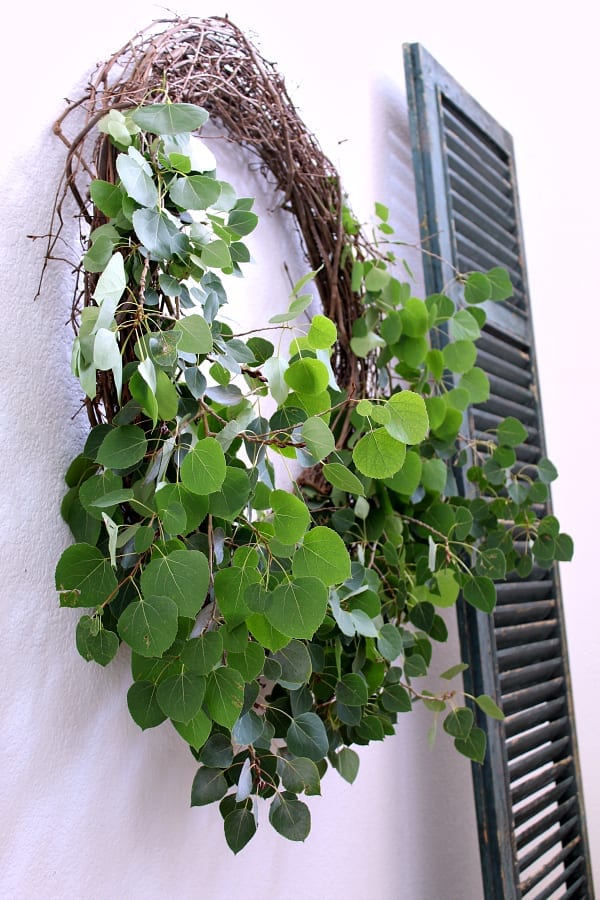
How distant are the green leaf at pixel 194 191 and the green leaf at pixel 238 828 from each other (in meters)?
0.60

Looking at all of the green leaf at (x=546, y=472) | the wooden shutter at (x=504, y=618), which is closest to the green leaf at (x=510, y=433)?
the green leaf at (x=546, y=472)

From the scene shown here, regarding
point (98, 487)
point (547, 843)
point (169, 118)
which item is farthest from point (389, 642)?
point (547, 843)

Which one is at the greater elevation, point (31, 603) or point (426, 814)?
point (31, 603)

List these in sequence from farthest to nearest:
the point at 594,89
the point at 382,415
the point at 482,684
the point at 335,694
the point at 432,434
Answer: the point at 594,89 → the point at 482,684 → the point at 432,434 → the point at 335,694 → the point at 382,415

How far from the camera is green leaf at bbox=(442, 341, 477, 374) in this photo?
112cm

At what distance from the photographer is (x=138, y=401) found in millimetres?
698

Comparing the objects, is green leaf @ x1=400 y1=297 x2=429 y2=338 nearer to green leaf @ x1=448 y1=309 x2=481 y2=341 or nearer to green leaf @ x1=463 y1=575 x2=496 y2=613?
green leaf @ x1=448 y1=309 x2=481 y2=341

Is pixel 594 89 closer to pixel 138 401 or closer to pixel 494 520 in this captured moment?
pixel 494 520

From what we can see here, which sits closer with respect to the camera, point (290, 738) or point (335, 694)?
point (290, 738)

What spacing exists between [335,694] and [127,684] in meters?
0.24

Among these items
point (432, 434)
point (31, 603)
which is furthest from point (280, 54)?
point (31, 603)

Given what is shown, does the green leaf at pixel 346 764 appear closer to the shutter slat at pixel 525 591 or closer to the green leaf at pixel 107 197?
the shutter slat at pixel 525 591

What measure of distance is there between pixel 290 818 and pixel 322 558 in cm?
29

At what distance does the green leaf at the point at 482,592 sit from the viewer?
1.00 m
